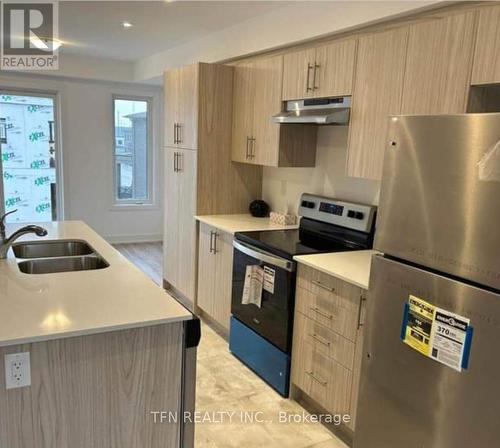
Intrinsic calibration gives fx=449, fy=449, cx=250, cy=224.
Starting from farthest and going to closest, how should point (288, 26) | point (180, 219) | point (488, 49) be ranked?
point (180, 219)
point (288, 26)
point (488, 49)

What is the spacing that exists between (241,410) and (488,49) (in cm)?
224

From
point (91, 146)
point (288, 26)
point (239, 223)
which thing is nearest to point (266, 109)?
point (288, 26)

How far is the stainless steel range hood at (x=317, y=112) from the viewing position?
2.67 metres

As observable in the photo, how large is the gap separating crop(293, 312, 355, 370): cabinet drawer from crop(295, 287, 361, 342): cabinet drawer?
0.03 meters

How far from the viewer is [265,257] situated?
2842mm

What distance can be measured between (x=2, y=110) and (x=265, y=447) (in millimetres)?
5524

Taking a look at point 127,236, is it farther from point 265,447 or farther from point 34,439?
point 34,439

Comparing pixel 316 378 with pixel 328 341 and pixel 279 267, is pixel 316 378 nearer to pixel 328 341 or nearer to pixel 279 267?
pixel 328 341

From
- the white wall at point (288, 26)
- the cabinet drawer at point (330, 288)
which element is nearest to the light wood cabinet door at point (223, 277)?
the cabinet drawer at point (330, 288)

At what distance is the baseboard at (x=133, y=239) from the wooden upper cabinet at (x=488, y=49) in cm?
569

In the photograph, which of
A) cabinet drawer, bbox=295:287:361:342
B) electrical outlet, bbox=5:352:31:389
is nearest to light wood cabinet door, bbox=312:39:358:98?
cabinet drawer, bbox=295:287:361:342

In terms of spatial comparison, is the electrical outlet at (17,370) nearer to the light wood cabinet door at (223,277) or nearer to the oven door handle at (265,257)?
the oven door handle at (265,257)

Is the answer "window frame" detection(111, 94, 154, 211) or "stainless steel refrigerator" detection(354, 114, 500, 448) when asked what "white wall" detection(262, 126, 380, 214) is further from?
"window frame" detection(111, 94, 154, 211)

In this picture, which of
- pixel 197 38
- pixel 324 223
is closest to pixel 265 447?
pixel 324 223
